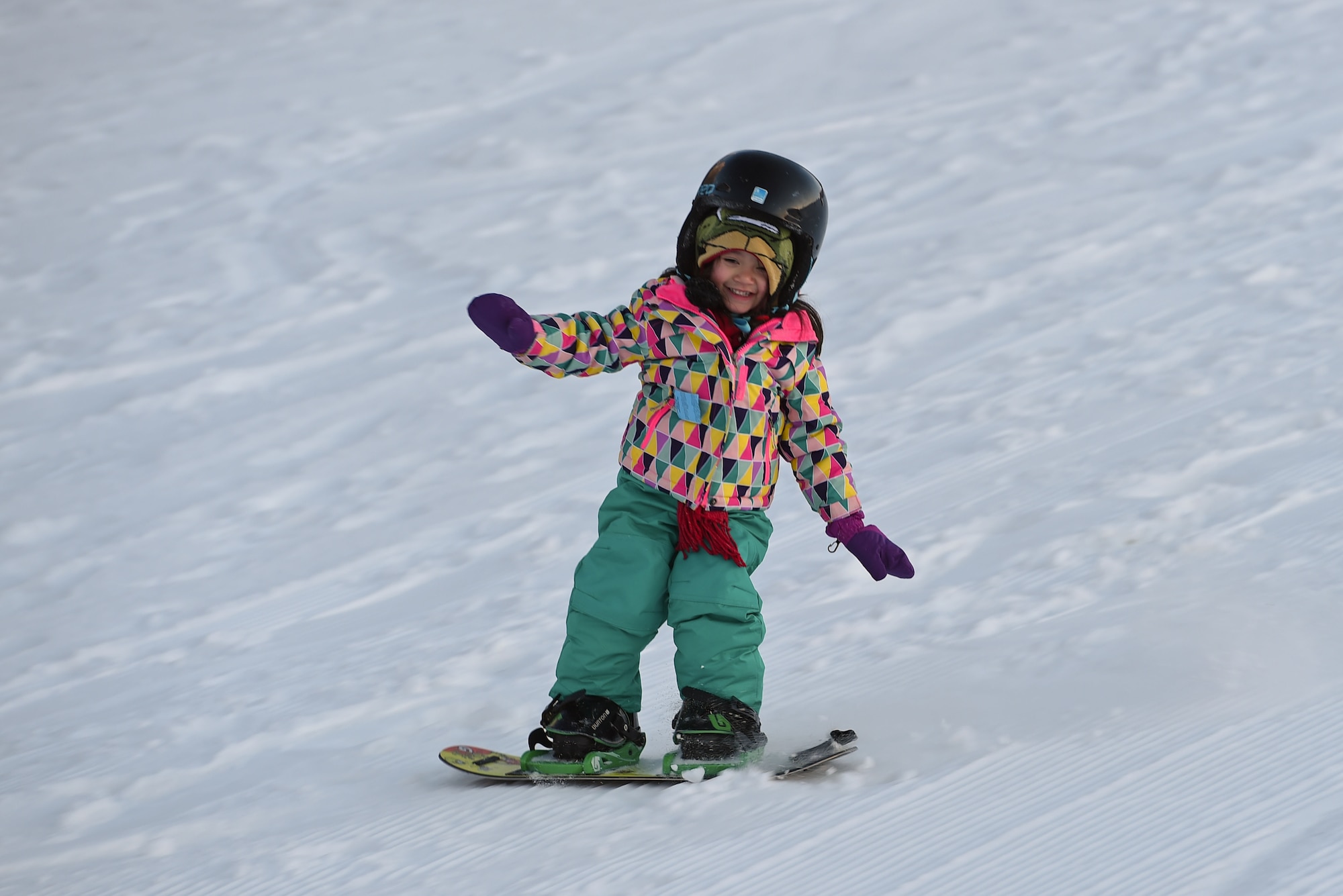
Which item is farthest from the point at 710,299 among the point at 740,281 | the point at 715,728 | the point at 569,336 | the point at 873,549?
the point at 715,728

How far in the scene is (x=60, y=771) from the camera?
12.5 ft

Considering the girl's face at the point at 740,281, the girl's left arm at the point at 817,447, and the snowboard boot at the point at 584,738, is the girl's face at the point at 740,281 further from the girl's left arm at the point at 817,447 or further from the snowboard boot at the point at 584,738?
the snowboard boot at the point at 584,738

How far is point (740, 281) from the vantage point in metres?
3.00

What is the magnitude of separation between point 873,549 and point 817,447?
272mm

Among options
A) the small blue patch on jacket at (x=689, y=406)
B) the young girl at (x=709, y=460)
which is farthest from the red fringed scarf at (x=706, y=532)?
the small blue patch on jacket at (x=689, y=406)

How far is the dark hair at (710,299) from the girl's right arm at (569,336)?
0.37 ft

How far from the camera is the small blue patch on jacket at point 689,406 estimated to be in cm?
A: 300

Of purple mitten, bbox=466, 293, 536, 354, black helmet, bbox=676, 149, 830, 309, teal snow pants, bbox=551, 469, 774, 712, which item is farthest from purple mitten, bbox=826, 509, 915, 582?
purple mitten, bbox=466, 293, 536, 354

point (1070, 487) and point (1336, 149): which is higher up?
point (1336, 149)

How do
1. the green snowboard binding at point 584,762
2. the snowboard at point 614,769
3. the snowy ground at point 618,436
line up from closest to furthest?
the snowy ground at point 618,436
the snowboard at point 614,769
the green snowboard binding at point 584,762

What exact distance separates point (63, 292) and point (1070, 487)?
626cm

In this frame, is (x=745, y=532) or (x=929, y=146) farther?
(x=929, y=146)

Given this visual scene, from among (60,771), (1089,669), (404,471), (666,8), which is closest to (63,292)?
(404,471)

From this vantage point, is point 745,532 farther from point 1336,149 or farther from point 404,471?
point 1336,149
